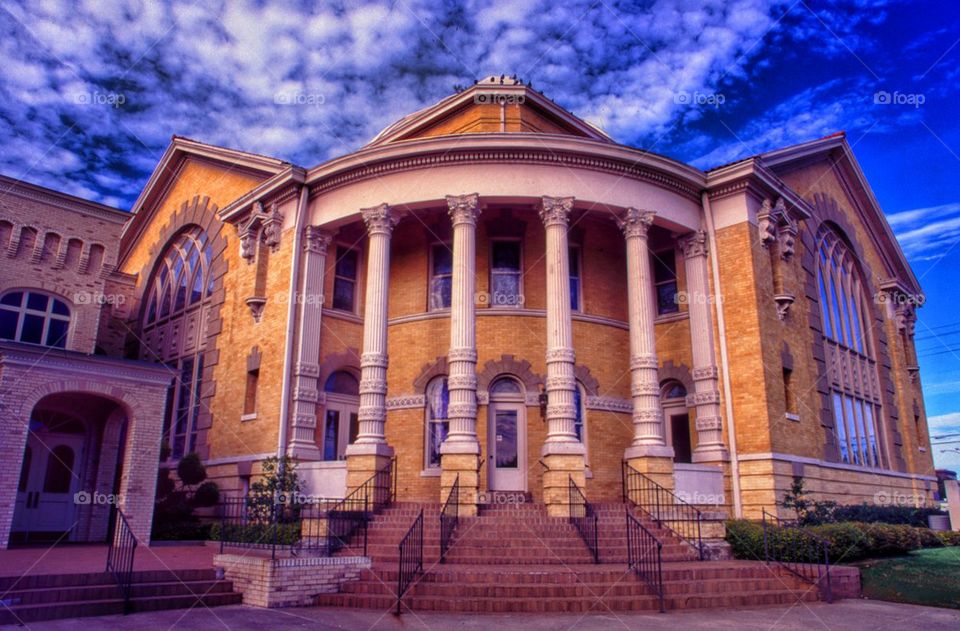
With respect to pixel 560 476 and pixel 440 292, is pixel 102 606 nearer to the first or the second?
pixel 560 476

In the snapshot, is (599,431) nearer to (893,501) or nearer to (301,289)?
Result: (301,289)

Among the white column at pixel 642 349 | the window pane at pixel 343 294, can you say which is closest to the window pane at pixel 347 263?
the window pane at pixel 343 294

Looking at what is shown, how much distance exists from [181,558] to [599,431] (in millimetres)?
10402

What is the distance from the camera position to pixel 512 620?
9648 millimetres

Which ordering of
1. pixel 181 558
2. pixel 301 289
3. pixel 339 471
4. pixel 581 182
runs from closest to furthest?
pixel 181 558, pixel 339 471, pixel 581 182, pixel 301 289

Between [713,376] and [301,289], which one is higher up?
[301,289]

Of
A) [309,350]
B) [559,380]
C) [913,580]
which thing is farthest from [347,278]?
[913,580]

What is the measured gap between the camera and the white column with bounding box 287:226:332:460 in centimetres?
1817

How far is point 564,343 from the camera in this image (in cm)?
1655

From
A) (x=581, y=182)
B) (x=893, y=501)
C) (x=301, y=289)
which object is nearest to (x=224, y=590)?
(x=301, y=289)

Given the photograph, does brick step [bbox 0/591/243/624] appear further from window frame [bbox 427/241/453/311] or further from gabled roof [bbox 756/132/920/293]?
gabled roof [bbox 756/132/920/293]

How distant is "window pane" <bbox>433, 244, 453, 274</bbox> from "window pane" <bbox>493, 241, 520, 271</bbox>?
131cm

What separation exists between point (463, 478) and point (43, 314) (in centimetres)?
1469

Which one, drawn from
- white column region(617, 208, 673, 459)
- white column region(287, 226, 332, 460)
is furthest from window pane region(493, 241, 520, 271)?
white column region(287, 226, 332, 460)
